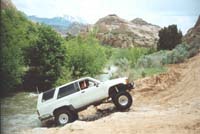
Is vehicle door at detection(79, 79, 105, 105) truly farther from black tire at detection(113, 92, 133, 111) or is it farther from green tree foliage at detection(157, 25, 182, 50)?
green tree foliage at detection(157, 25, 182, 50)

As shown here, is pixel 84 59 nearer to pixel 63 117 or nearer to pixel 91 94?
pixel 91 94

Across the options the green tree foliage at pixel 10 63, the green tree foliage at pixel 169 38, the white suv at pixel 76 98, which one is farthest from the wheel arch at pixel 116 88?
the green tree foliage at pixel 169 38

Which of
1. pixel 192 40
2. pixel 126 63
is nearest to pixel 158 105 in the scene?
pixel 192 40

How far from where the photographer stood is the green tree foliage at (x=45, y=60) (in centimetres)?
2656

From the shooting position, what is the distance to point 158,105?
15.8 metres

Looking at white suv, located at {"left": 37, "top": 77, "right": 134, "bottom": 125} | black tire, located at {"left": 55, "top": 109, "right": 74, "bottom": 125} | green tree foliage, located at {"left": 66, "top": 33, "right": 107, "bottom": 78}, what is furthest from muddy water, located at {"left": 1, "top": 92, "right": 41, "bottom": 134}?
green tree foliage, located at {"left": 66, "top": 33, "right": 107, "bottom": 78}

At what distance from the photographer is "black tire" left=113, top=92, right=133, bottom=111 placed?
15.2 metres

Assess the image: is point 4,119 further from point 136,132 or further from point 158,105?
point 136,132

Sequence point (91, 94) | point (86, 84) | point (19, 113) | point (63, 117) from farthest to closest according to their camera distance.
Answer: point (19, 113)
point (86, 84)
point (91, 94)
point (63, 117)

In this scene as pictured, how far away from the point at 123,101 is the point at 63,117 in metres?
2.23

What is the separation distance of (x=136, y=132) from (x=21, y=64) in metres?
15.7

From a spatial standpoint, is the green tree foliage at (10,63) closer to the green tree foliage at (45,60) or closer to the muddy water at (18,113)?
the green tree foliage at (45,60)

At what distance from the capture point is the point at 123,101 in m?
15.3

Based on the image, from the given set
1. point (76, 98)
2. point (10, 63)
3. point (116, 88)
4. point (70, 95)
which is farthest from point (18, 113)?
point (10, 63)
